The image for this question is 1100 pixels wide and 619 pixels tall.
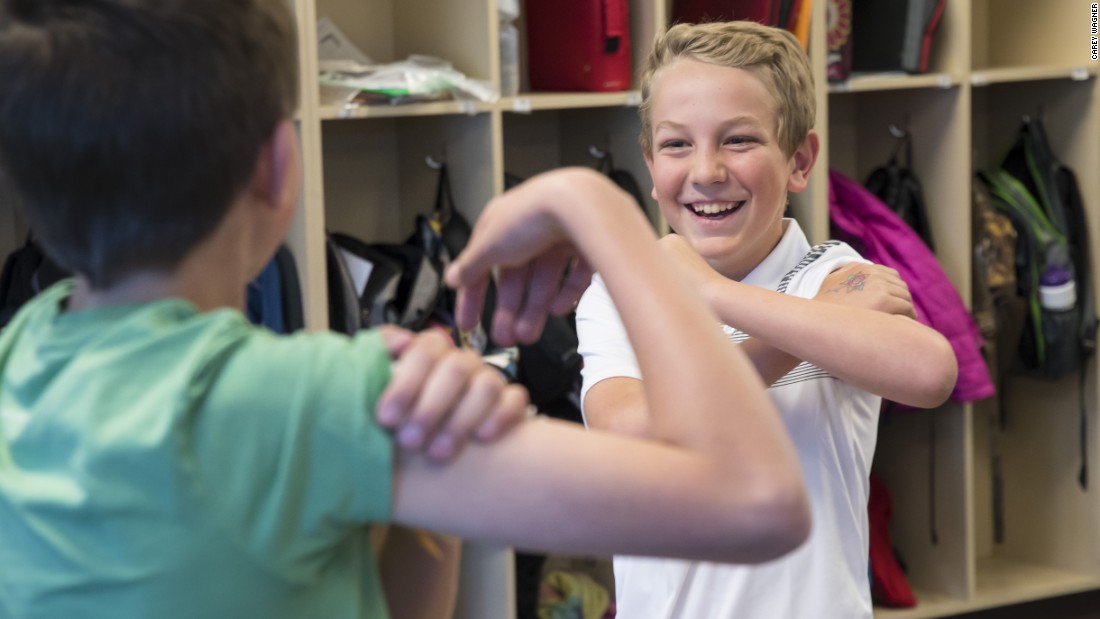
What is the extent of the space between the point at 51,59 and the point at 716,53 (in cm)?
107

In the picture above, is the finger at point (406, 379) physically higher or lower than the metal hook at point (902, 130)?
lower

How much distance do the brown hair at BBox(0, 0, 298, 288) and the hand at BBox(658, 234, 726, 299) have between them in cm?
76

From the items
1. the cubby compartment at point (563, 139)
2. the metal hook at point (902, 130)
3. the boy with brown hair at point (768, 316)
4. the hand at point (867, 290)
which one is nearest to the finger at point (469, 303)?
the boy with brown hair at point (768, 316)

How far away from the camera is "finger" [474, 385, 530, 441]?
684 millimetres

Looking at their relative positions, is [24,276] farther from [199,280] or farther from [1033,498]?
[1033,498]

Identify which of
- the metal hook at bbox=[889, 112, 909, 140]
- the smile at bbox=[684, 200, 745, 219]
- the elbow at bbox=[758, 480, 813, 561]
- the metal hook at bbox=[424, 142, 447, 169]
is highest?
the metal hook at bbox=[889, 112, 909, 140]

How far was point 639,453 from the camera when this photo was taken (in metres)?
0.69

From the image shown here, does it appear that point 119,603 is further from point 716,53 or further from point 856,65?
point 856,65

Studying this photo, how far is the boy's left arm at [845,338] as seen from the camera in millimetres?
1390

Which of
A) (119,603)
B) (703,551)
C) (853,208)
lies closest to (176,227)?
(119,603)

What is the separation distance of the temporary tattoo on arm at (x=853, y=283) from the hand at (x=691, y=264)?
0.15 metres

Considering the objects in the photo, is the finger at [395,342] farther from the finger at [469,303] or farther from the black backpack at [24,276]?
the black backpack at [24,276]

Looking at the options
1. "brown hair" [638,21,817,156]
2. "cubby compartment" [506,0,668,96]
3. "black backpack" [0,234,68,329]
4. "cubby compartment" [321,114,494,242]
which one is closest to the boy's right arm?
"brown hair" [638,21,817,156]

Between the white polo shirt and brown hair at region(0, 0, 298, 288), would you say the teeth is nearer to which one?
the white polo shirt
